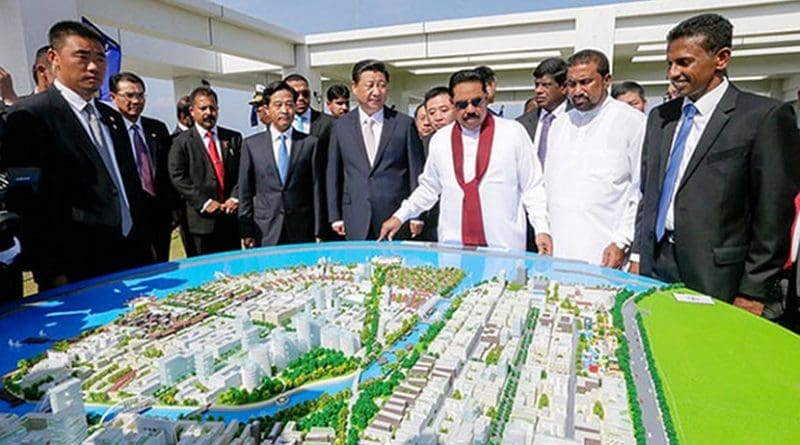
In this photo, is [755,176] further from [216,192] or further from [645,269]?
[216,192]

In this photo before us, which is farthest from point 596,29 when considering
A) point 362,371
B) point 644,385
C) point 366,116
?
point 362,371

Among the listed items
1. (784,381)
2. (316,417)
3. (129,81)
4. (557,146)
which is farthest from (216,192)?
(784,381)

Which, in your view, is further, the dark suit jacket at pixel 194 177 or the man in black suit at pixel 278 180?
the dark suit jacket at pixel 194 177

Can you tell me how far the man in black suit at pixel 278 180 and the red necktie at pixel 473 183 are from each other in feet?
4.75

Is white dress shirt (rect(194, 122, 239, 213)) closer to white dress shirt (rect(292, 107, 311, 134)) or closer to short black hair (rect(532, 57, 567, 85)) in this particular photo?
white dress shirt (rect(292, 107, 311, 134))

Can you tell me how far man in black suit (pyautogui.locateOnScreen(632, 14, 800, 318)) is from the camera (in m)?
2.38

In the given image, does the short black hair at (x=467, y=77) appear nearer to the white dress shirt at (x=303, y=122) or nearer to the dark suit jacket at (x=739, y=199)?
the dark suit jacket at (x=739, y=199)

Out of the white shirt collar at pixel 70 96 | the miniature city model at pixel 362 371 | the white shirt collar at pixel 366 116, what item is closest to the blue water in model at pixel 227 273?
the miniature city model at pixel 362 371

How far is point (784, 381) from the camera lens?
5.35 ft

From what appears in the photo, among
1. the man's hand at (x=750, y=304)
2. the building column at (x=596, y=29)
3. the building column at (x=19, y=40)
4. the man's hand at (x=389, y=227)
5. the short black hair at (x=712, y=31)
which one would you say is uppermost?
the building column at (x=596, y=29)

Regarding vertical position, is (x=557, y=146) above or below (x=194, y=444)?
above

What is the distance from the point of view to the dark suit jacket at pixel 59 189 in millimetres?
2668

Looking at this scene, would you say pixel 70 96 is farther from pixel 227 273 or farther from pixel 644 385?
pixel 644 385

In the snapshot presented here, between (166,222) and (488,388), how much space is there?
155 inches
